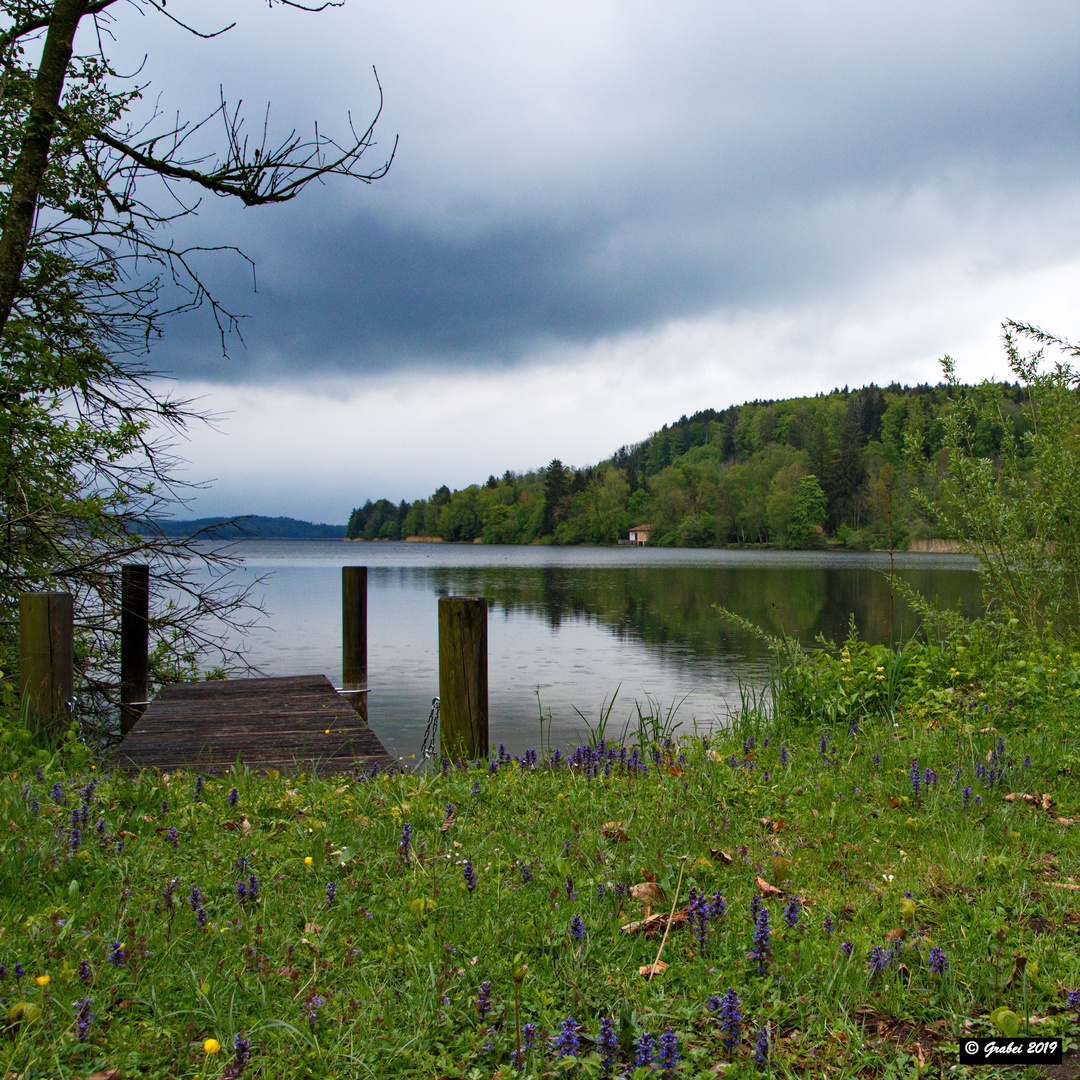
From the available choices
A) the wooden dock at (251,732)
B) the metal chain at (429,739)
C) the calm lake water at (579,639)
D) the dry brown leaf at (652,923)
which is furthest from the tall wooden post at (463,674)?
the dry brown leaf at (652,923)

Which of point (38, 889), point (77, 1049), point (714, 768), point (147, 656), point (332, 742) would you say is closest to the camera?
point (77, 1049)

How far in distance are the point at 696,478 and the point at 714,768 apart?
13396 centimetres

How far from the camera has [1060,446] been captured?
7625 mm

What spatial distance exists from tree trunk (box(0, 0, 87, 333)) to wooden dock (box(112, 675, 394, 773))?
3436 millimetres

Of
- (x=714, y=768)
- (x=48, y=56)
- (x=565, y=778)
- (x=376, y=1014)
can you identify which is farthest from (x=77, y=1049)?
(x=48, y=56)

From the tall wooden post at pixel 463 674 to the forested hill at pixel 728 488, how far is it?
74385mm

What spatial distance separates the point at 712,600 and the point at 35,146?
27.5 meters

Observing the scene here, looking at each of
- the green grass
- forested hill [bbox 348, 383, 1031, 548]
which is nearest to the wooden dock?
the green grass

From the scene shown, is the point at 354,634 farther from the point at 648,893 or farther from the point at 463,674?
the point at 648,893

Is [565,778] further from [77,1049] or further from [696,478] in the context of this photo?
[696,478]

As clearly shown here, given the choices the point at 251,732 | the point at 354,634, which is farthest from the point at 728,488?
the point at 251,732

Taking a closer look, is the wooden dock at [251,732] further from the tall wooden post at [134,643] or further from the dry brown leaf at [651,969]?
the dry brown leaf at [651,969]

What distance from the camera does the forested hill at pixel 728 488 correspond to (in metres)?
111

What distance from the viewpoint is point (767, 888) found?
3.30 metres
